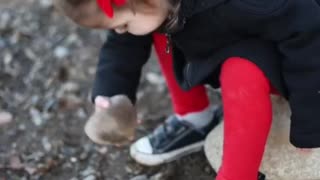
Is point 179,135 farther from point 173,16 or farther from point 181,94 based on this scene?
point 173,16

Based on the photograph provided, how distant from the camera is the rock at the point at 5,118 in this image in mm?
2074

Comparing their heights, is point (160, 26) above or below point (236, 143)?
above

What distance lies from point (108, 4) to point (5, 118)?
0.84m

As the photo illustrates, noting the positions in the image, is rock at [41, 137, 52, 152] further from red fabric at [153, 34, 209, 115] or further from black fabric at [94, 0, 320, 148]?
black fabric at [94, 0, 320, 148]

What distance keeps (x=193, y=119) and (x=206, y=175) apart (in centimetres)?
14

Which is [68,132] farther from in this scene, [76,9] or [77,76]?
[76,9]

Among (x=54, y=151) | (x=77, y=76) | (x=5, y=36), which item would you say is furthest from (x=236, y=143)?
(x=5, y=36)

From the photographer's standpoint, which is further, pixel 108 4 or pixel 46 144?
pixel 46 144

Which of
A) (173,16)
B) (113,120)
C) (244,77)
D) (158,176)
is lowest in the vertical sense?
(158,176)

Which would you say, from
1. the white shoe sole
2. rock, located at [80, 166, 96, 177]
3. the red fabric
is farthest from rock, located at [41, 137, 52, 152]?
the red fabric

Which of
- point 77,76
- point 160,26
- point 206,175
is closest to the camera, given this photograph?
point 160,26

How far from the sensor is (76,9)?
1.38 meters

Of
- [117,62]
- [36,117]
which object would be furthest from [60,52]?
[117,62]

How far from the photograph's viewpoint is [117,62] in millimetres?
1710
